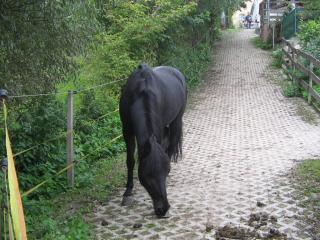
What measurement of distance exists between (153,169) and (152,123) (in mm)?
573

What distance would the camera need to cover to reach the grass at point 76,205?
437 centimetres

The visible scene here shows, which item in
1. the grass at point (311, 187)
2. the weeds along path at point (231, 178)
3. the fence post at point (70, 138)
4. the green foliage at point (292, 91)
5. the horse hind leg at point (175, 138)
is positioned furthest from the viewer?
the green foliage at point (292, 91)

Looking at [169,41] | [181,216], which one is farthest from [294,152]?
[169,41]

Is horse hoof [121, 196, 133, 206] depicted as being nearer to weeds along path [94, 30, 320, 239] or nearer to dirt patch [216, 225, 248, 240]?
weeds along path [94, 30, 320, 239]

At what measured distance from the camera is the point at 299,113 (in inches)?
436

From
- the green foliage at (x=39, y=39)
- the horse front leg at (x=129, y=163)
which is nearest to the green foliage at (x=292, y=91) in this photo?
the green foliage at (x=39, y=39)

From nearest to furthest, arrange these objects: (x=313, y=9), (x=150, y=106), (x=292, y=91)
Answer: (x=150, y=106) → (x=292, y=91) → (x=313, y=9)

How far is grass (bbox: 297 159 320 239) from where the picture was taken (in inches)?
188

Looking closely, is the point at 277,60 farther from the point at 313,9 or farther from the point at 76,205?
the point at 76,205

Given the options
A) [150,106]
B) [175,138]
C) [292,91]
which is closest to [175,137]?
[175,138]

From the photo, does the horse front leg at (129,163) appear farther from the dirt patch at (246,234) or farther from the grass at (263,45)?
the grass at (263,45)

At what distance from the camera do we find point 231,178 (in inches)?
251

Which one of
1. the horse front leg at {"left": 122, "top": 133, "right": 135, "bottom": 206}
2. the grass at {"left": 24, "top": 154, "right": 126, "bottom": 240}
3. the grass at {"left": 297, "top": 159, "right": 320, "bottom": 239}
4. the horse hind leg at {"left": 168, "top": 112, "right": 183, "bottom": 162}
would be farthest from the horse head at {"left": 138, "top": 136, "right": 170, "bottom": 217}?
the horse hind leg at {"left": 168, "top": 112, "right": 183, "bottom": 162}

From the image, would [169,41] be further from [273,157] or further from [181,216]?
[181,216]
